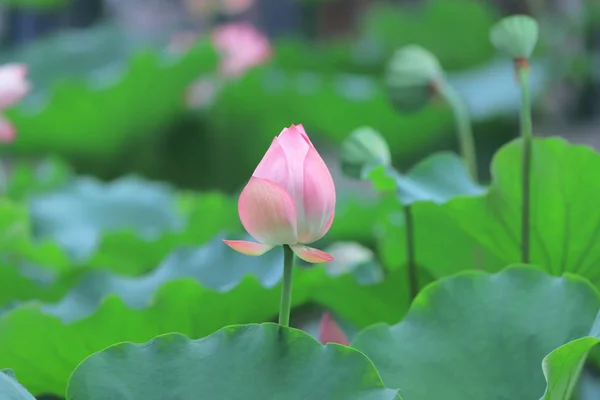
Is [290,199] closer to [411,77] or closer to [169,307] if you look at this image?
[169,307]

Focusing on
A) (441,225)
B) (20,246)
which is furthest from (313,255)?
(20,246)

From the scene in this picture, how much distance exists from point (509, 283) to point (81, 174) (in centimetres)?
135

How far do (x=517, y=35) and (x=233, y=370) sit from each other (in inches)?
9.3

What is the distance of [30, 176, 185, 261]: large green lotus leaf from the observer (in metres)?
1.01

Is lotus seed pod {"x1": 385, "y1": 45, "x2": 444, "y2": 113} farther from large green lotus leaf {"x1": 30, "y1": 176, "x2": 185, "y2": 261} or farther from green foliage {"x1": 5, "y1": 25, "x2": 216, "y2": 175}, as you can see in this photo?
green foliage {"x1": 5, "y1": 25, "x2": 216, "y2": 175}

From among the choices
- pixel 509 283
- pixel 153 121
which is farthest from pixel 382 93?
pixel 509 283

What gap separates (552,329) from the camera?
0.43 metres

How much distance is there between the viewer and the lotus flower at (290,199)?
37 cm

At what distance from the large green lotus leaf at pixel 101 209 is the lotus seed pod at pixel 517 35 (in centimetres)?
59

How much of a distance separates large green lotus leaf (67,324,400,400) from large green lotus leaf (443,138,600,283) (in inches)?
7.4

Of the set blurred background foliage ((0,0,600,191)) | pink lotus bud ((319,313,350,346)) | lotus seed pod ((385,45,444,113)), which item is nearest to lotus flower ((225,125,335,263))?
pink lotus bud ((319,313,350,346))

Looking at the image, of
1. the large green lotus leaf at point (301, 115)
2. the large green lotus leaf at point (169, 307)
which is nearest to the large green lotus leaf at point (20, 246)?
the large green lotus leaf at point (169, 307)

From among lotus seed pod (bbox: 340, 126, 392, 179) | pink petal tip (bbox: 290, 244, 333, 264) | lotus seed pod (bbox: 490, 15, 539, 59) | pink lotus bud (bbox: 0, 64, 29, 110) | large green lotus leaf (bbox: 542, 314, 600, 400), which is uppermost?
lotus seed pod (bbox: 490, 15, 539, 59)

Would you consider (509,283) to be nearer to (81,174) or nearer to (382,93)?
(382,93)
